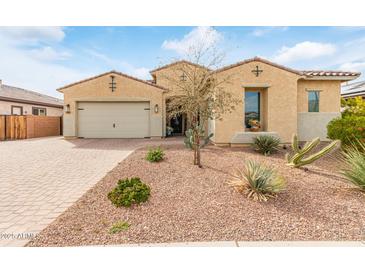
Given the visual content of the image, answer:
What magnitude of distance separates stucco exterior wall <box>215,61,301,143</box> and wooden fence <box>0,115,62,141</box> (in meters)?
15.6

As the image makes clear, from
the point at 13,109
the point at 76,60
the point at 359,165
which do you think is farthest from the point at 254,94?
the point at 13,109

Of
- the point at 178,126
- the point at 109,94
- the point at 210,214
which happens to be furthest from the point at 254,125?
the point at 109,94

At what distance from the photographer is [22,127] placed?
15.6 m

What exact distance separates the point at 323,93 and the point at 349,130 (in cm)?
471

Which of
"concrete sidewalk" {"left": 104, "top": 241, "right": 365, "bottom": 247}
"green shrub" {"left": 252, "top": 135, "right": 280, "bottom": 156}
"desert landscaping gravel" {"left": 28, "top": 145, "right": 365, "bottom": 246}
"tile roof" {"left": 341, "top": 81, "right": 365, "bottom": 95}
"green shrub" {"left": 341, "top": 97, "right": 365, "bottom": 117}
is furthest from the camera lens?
"tile roof" {"left": 341, "top": 81, "right": 365, "bottom": 95}

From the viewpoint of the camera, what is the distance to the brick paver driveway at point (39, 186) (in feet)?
11.0

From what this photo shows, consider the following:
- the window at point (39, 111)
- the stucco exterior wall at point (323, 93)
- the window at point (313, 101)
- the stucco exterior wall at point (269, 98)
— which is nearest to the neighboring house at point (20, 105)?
the window at point (39, 111)

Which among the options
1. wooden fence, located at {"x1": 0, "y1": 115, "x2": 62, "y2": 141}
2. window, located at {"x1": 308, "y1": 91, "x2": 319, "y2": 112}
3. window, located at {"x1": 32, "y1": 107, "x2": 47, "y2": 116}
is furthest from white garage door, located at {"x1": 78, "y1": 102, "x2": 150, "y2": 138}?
window, located at {"x1": 308, "y1": 91, "x2": 319, "y2": 112}

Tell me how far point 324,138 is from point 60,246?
12.7 m

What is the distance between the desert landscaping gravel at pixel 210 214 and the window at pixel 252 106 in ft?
18.7

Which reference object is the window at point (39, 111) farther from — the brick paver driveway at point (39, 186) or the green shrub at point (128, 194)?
the green shrub at point (128, 194)

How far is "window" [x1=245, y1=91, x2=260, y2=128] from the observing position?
1074cm

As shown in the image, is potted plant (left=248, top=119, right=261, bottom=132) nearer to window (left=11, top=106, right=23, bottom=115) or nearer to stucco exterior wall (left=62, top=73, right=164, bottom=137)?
stucco exterior wall (left=62, top=73, right=164, bottom=137)

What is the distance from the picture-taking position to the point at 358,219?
349 cm
